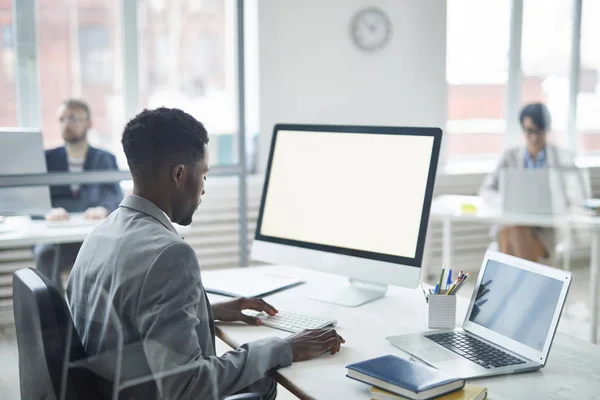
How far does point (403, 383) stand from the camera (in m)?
1.11

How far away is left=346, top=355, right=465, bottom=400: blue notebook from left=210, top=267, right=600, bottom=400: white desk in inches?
1.5

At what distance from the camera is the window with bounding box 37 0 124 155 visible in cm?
341

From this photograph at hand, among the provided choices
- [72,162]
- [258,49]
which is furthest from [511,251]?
[72,162]

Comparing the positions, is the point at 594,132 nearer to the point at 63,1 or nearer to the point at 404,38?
the point at 404,38

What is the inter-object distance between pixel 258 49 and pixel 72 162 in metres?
1.58

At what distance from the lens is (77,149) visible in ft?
9.62

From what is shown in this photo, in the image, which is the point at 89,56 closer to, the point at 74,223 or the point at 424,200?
the point at 74,223

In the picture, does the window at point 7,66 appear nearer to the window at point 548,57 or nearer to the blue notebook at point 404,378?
the blue notebook at point 404,378

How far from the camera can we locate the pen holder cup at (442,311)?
1.51 meters

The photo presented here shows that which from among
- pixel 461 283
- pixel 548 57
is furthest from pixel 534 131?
pixel 461 283

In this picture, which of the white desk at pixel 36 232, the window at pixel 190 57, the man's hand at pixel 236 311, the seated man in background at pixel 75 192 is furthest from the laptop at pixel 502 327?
the window at pixel 190 57

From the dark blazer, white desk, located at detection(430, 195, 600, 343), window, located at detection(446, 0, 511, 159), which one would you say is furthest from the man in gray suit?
window, located at detection(446, 0, 511, 159)

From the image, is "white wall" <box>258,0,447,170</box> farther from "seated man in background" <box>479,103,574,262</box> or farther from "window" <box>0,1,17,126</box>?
"window" <box>0,1,17,126</box>

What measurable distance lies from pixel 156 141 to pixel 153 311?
1.11 feet
